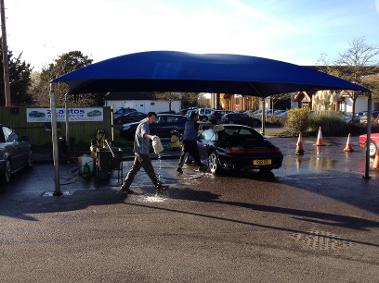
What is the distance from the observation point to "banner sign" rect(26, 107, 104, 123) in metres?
20.1

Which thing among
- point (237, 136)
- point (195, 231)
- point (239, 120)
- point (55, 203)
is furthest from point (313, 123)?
point (195, 231)

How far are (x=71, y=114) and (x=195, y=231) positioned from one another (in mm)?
14621

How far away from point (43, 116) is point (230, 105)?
194 ft

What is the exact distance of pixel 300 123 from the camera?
28875mm

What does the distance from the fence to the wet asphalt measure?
863 cm

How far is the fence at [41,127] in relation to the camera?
1986 centimetres

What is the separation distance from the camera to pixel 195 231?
6.98 m

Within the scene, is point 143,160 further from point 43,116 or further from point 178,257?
point 43,116

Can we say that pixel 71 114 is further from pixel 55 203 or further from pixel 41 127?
pixel 55 203

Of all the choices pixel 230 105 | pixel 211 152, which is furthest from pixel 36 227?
pixel 230 105

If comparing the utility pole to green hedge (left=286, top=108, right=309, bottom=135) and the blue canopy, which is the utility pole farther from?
green hedge (left=286, top=108, right=309, bottom=135)

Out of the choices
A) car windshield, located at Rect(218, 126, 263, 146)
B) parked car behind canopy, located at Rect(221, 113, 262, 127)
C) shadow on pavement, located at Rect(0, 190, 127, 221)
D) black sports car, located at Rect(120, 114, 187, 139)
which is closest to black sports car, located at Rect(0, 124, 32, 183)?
shadow on pavement, located at Rect(0, 190, 127, 221)

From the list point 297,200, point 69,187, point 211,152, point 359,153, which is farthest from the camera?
point 359,153

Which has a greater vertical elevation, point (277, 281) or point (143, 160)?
point (143, 160)
